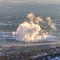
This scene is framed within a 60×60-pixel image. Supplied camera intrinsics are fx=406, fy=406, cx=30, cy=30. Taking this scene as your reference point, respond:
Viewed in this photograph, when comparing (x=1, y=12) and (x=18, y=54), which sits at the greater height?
(x=1, y=12)

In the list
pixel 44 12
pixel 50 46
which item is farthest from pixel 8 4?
pixel 50 46

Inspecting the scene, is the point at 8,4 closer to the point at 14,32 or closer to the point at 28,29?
the point at 14,32

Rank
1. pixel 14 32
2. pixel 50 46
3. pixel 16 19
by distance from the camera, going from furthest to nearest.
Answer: pixel 16 19 < pixel 14 32 < pixel 50 46

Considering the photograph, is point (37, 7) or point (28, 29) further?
point (37, 7)

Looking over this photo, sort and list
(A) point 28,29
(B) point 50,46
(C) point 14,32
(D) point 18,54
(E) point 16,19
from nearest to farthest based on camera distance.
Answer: (D) point 18,54 < (B) point 50,46 < (A) point 28,29 < (C) point 14,32 < (E) point 16,19

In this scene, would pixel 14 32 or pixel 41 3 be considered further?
pixel 41 3

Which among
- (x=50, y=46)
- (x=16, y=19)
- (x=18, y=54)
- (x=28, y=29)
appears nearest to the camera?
(x=18, y=54)

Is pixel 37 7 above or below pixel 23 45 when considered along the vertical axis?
above

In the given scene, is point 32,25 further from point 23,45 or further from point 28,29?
point 23,45

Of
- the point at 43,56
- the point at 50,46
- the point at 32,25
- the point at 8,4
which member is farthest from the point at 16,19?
the point at 43,56
